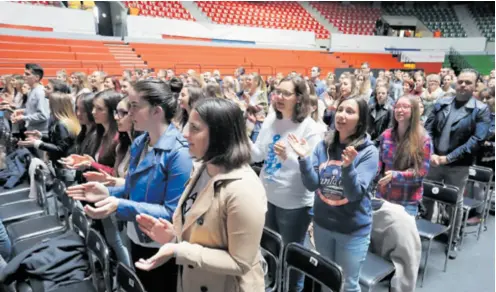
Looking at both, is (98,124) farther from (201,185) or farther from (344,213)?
(344,213)

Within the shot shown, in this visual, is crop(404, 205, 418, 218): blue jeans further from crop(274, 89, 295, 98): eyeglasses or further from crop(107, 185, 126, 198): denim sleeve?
crop(107, 185, 126, 198): denim sleeve

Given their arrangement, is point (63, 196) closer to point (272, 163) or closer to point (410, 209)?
point (272, 163)

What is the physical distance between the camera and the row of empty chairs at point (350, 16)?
63.9 ft

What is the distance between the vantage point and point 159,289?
5.64 ft

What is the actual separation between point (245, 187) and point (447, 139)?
2.87 metres

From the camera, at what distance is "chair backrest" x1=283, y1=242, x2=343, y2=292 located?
170 centimetres

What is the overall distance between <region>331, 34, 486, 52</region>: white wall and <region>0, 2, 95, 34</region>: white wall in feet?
38.4

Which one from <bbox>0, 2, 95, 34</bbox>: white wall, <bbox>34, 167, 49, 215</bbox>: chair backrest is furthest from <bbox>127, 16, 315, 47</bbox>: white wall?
<bbox>34, 167, 49, 215</bbox>: chair backrest

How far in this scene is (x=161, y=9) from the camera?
13906 millimetres

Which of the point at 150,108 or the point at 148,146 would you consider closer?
the point at 150,108

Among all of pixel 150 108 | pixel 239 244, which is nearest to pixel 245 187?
pixel 239 244

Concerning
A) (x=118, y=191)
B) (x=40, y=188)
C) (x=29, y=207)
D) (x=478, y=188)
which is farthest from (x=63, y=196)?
(x=478, y=188)

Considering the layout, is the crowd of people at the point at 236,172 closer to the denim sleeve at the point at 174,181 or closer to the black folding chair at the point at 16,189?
the denim sleeve at the point at 174,181

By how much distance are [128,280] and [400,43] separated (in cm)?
2057
